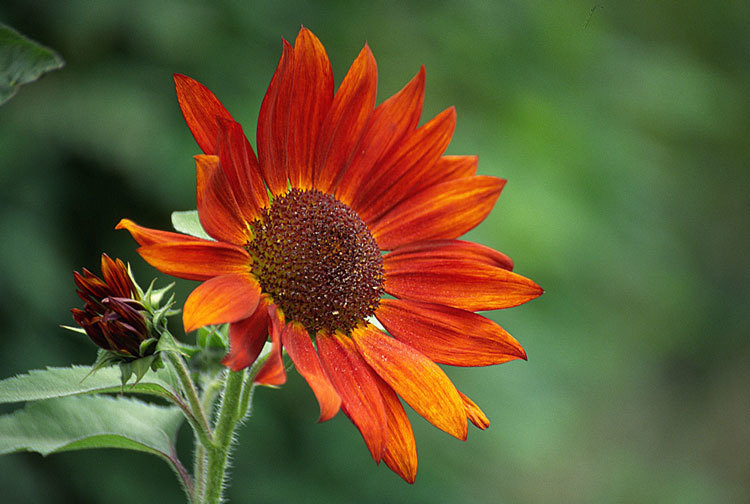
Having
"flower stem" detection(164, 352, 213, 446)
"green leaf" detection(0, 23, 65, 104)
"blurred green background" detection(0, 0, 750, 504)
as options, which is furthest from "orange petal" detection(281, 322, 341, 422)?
"blurred green background" detection(0, 0, 750, 504)

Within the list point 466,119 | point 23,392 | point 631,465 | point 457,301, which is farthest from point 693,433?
point 23,392

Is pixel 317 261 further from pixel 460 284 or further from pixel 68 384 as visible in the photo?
pixel 68 384

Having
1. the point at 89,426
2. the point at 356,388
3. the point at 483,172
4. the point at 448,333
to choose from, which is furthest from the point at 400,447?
the point at 483,172

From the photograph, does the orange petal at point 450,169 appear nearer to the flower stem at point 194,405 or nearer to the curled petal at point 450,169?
the curled petal at point 450,169

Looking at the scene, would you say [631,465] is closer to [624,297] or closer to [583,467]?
[583,467]

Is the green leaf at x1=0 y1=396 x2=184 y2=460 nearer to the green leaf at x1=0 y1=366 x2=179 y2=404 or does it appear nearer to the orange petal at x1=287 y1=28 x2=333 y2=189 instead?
the green leaf at x1=0 y1=366 x2=179 y2=404

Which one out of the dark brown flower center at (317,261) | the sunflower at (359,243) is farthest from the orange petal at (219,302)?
the dark brown flower center at (317,261)

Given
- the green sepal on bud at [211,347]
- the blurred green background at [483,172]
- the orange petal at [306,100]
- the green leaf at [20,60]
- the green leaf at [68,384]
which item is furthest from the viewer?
the blurred green background at [483,172]
